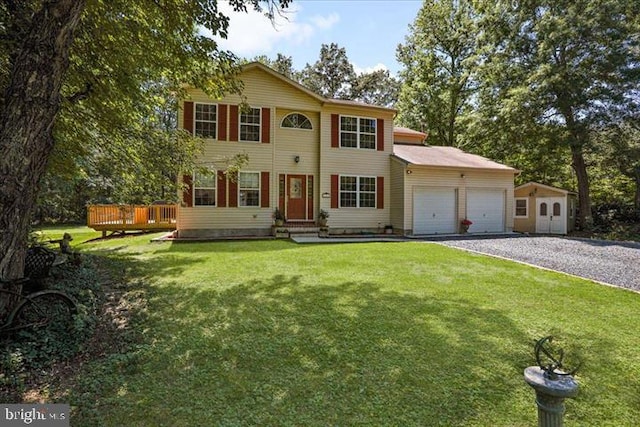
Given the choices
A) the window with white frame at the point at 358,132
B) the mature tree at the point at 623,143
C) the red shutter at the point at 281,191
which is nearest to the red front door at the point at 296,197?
the red shutter at the point at 281,191

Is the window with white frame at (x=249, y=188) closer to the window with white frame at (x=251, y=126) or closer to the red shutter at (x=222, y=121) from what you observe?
the window with white frame at (x=251, y=126)

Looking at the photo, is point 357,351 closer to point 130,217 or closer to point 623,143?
point 130,217

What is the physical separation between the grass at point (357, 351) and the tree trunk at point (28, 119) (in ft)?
5.09

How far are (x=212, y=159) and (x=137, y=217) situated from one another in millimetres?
4396

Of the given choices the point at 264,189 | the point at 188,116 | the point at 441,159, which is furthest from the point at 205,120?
the point at 441,159

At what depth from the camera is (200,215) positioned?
1235 centimetres

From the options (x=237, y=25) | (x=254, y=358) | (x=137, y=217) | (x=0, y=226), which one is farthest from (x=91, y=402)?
(x=137, y=217)

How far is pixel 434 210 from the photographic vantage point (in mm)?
14219

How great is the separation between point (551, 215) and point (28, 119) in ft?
61.1

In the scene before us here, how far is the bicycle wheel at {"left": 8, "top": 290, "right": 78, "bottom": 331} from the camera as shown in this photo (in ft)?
10.7

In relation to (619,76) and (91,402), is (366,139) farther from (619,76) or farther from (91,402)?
(91,402)

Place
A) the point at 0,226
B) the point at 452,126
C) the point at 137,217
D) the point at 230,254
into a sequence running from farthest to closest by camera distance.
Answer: the point at 452,126 < the point at 137,217 < the point at 230,254 < the point at 0,226

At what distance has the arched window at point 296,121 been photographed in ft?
44.6

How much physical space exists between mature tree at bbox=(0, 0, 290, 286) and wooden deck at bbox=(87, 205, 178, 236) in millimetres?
6324
